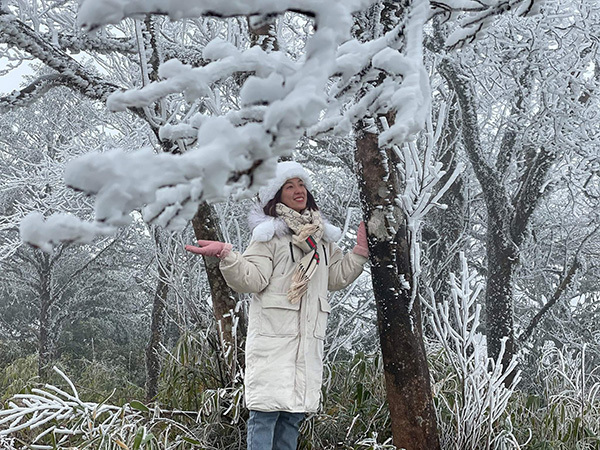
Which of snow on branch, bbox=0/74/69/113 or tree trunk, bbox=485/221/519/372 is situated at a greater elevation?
snow on branch, bbox=0/74/69/113

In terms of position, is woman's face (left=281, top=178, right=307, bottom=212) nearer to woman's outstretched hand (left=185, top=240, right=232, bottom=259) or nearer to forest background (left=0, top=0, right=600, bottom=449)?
forest background (left=0, top=0, right=600, bottom=449)

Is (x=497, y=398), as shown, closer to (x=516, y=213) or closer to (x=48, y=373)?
(x=516, y=213)

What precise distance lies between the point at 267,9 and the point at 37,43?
10.8 ft

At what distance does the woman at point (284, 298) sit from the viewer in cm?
267

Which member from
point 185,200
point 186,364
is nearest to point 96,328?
point 186,364

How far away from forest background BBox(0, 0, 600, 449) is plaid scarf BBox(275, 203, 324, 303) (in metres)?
0.26

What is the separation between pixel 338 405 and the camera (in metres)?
3.39

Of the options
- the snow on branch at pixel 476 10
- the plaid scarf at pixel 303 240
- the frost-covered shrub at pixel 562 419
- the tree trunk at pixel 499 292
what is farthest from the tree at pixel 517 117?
the snow on branch at pixel 476 10

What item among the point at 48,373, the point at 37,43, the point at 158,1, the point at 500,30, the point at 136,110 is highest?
the point at 500,30

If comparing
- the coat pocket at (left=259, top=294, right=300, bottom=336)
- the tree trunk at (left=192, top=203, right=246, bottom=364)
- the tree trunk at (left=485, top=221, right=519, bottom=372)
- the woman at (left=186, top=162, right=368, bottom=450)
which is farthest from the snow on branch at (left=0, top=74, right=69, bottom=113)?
the tree trunk at (left=485, top=221, right=519, bottom=372)

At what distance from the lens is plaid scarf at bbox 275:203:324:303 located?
273 cm

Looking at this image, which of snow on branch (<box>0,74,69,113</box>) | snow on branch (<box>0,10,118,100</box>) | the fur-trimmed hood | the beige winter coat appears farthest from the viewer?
snow on branch (<box>0,74,69,113</box>)

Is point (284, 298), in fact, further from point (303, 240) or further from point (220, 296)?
point (220, 296)

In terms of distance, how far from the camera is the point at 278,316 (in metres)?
2.75
